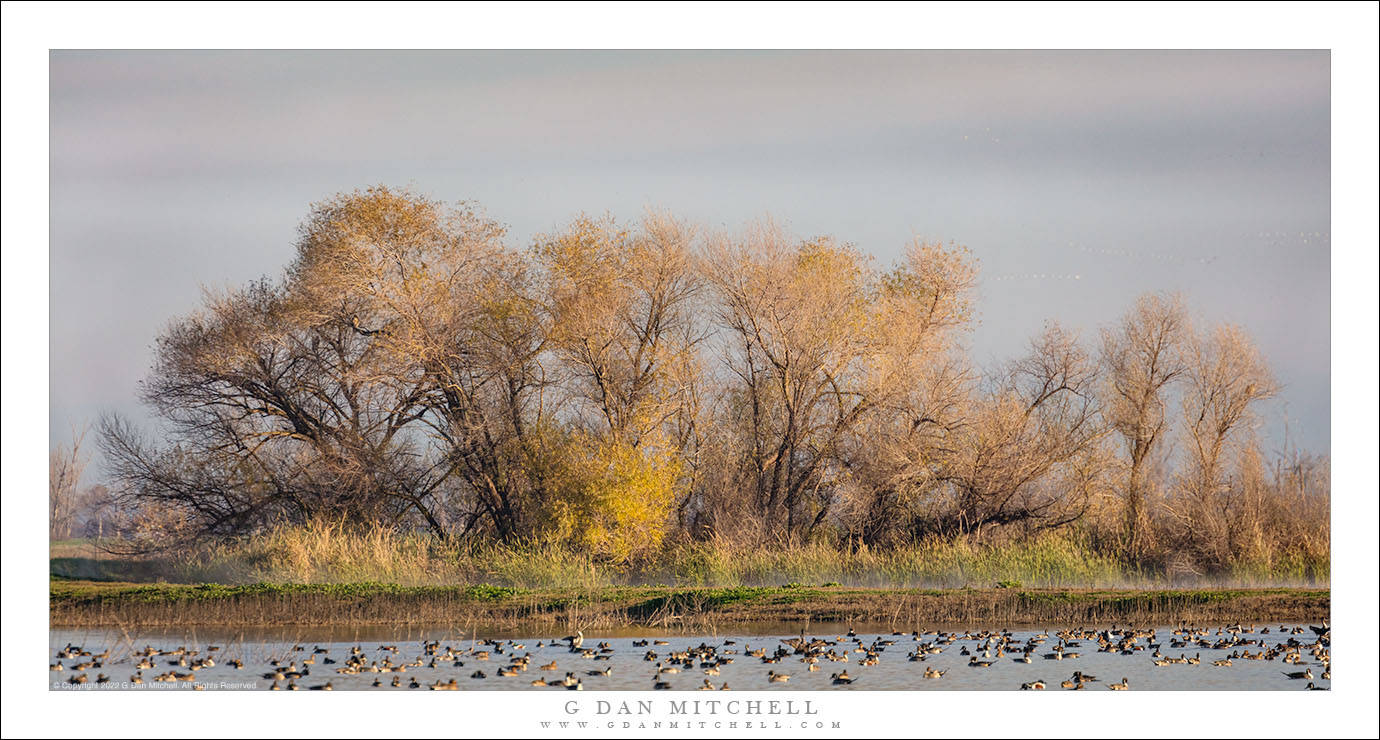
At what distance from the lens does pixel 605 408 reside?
27969mm

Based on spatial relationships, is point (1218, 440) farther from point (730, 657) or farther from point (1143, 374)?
point (730, 657)

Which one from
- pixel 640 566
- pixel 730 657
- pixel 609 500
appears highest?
pixel 609 500

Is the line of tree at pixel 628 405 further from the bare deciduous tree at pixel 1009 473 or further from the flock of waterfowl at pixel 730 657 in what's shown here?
the flock of waterfowl at pixel 730 657

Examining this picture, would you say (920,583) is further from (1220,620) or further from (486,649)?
(486,649)

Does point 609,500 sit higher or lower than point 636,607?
higher

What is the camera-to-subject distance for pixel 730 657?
711 inches

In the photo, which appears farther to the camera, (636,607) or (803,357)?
(803,357)

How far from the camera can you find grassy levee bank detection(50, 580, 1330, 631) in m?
21.3

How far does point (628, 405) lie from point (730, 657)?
10.5m

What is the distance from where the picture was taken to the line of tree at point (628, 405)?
28000 millimetres

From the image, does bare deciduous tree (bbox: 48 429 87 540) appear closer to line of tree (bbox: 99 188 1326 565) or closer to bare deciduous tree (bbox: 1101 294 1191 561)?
line of tree (bbox: 99 188 1326 565)

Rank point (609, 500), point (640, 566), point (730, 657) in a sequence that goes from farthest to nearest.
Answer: point (640, 566), point (609, 500), point (730, 657)

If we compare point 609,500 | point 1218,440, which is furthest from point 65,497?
point 1218,440

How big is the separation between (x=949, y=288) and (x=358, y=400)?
1243 centimetres
